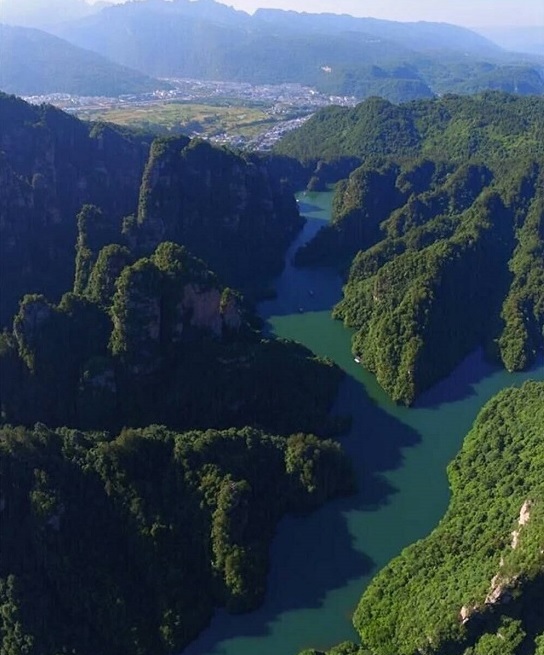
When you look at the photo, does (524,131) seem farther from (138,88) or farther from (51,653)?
(138,88)

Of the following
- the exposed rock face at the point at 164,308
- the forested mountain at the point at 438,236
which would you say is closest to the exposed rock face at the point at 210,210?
the forested mountain at the point at 438,236

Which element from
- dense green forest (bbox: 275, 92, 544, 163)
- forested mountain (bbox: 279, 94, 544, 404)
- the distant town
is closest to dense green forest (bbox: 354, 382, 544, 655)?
forested mountain (bbox: 279, 94, 544, 404)

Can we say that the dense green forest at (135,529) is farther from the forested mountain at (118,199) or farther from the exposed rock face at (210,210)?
the exposed rock face at (210,210)

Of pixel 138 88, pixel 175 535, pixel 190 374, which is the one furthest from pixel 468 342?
pixel 138 88

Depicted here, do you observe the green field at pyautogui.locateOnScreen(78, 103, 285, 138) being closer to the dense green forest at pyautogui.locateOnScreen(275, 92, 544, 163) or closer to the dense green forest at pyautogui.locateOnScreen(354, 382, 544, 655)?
the dense green forest at pyautogui.locateOnScreen(275, 92, 544, 163)

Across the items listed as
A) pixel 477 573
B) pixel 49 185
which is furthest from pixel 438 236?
pixel 477 573

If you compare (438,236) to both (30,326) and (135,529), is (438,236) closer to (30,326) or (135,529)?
(30,326)

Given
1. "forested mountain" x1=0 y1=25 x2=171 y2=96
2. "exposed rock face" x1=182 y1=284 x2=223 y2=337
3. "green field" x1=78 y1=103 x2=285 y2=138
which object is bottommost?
"exposed rock face" x1=182 y1=284 x2=223 y2=337
